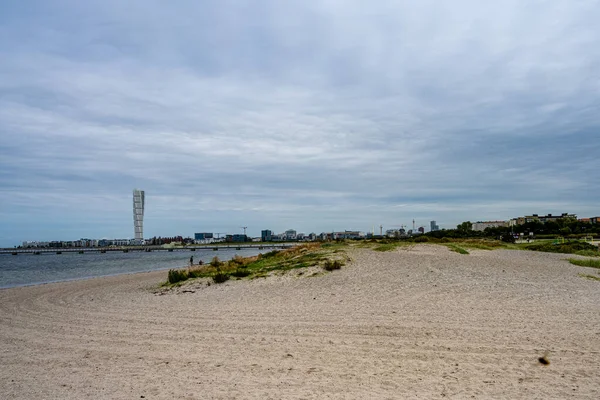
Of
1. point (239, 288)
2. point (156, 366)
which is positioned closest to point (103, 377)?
point (156, 366)

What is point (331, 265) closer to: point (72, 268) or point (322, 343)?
point (322, 343)

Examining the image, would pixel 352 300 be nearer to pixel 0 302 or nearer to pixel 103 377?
pixel 103 377

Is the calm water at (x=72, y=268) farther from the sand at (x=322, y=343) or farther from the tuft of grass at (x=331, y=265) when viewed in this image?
the sand at (x=322, y=343)

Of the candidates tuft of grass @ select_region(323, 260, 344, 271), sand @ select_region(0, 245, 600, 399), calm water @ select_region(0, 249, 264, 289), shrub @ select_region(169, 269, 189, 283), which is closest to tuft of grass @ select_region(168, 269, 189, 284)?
shrub @ select_region(169, 269, 189, 283)

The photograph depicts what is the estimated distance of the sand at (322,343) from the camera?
5953mm

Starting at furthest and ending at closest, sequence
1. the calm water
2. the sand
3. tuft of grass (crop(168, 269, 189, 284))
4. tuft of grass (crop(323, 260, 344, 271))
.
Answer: the calm water → tuft of grass (crop(168, 269, 189, 284)) → tuft of grass (crop(323, 260, 344, 271)) → the sand

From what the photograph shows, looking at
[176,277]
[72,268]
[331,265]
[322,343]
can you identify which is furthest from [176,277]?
[72,268]

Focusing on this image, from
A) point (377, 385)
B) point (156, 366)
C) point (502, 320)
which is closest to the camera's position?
point (377, 385)

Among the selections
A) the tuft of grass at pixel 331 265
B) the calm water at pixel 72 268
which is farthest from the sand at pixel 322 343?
the calm water at pixel 72 268

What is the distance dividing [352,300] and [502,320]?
13.4 ft

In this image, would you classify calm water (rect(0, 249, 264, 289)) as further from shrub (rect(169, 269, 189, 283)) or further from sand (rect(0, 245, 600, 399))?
sand (rect(0, 245, 600, 399))

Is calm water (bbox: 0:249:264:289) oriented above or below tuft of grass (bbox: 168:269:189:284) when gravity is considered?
below

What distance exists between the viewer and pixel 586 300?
12055 millimetres

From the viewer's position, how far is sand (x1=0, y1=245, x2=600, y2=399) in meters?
5.95
